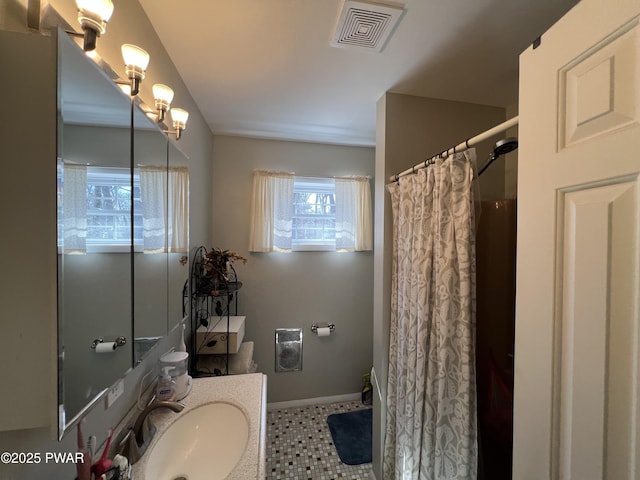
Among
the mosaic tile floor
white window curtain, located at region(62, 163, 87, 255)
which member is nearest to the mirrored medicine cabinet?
white window curtain, located at region(62, 163, 87, 255)

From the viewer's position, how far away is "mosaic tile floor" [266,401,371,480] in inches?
69.0

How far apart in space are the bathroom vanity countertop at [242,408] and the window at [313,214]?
4.39 ft

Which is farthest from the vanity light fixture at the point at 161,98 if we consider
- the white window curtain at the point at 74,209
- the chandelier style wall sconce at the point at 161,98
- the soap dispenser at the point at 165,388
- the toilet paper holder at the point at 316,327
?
the toilet paper holder at the point at 316,327

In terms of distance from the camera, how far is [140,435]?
888 mm

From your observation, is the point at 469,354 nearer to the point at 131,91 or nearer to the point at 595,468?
the point at 595,468

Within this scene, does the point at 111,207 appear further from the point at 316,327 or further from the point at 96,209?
the point at 316,327

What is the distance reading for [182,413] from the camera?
106cm

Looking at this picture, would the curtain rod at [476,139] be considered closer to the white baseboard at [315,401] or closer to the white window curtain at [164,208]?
the white window curtain at [164,208]

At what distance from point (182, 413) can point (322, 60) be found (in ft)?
6.16

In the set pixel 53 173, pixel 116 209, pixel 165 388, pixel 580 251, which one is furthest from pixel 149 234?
pixel 580 251

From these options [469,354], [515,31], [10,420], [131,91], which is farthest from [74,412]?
[515,31]

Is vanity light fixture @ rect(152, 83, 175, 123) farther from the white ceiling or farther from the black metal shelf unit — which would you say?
the black metal shelf unit

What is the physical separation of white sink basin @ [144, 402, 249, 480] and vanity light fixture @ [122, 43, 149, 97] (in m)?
1.31

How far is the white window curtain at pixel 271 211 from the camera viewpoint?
90.0 inches
